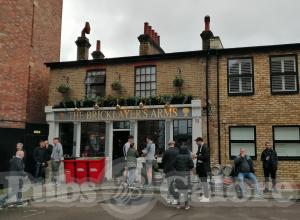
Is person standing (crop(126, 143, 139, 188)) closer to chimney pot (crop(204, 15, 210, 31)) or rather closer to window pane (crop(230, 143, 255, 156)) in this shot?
window pane (crop(230, 143, 255, 156))

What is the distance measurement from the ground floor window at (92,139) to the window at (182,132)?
3475 millimetres

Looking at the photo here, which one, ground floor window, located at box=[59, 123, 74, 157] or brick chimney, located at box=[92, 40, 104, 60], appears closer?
ground floor window, located at box=[59, 123, 74, 157]

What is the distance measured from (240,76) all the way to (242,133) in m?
2.46

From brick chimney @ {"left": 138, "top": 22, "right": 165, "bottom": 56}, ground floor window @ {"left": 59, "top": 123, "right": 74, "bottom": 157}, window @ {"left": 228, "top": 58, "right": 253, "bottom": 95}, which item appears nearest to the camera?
window @ {"left": 228, "top": 58, "right": 253, "bottom": 95}

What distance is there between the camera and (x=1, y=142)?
1603 cm

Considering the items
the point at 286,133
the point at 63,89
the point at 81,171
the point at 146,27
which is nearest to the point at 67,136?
the point at 63,89

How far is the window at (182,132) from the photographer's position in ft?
52.6

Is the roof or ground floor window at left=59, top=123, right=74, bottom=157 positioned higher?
the roof

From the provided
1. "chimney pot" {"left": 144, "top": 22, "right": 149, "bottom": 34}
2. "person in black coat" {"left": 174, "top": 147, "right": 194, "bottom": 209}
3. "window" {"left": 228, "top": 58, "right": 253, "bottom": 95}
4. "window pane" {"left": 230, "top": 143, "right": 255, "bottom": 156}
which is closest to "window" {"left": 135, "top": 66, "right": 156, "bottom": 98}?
"chimney pot" {"left": 144, "top": 22, "right": 149, "bottom": 34}

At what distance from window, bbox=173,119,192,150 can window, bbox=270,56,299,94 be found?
152 inches

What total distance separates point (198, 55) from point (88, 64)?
5.44 m

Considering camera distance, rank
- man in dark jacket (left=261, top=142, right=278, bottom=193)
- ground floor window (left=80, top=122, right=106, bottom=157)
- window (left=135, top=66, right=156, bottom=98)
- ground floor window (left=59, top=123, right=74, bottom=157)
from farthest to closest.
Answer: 1. ground floor window (left=59, top=123, right=74, bottom=157)
2. ground floor window (left=80, top=122, right=106, bottom=157)
3. window (left=135, top=66, right=156, bottom=98)
4. man in dark jacket (left=261, top=142, right=278, bottom=193)

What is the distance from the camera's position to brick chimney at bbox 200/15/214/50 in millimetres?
17969

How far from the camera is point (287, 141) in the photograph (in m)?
15.1
